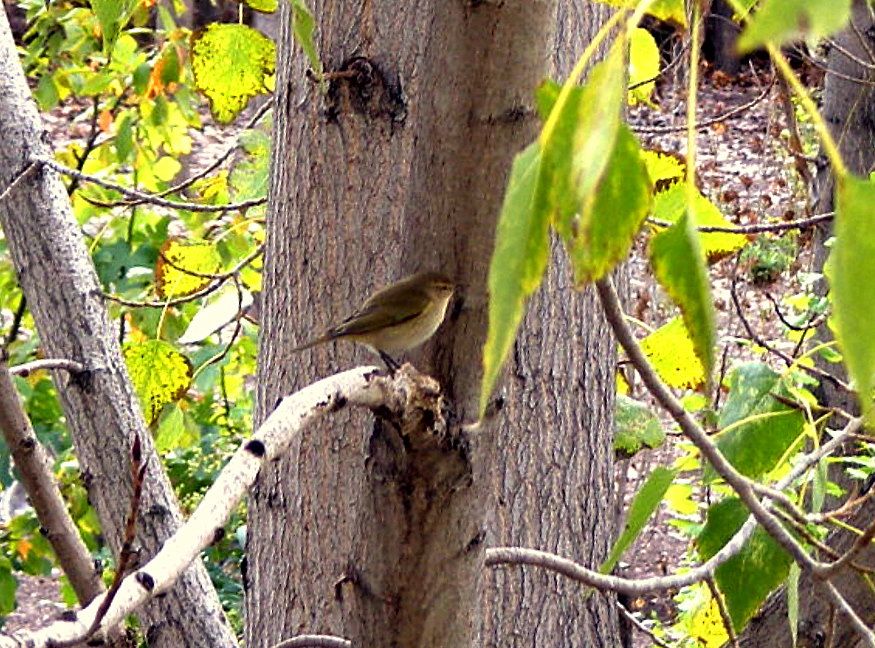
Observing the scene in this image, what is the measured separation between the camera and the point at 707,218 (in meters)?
1.61

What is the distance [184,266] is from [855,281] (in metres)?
1.82

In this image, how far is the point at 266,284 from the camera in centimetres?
139

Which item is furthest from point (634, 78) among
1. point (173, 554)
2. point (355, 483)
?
point (173, 554)

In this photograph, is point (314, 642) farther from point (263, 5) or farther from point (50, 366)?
point (263, 5)

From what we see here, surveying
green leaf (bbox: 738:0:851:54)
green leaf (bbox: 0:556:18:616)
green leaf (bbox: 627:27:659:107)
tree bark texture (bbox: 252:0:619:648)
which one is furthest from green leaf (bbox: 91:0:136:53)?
green leaf (bbox: 0:556:18:616)

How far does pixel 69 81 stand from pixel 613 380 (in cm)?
212

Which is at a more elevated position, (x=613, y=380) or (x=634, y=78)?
(x=634, y=78)

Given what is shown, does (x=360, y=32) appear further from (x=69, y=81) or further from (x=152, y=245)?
(x=69, y=81)

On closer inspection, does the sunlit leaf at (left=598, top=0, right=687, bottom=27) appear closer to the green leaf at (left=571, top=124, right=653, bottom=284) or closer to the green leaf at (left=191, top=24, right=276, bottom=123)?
the green leaf at (left=571, top=124, right=653, bottom=284)

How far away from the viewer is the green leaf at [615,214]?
364 mm

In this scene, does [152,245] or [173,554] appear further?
[152,245]

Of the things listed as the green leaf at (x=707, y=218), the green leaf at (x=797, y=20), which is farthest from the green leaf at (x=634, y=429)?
the green leaf at (x=797, y=20)

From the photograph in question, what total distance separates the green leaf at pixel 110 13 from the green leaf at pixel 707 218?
2.43 feet

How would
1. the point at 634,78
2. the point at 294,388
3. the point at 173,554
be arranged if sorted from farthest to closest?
1. the point at 634,78
2. the point at 294,388
3. the point at 173,554
